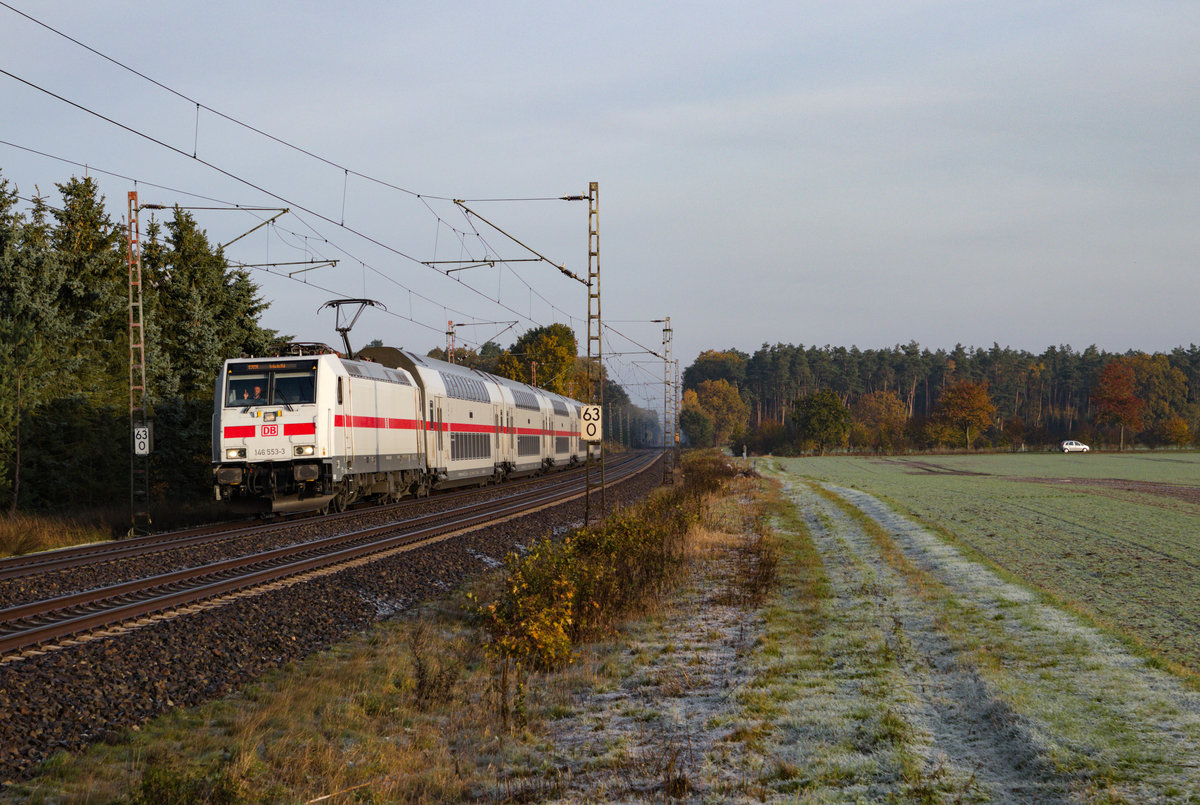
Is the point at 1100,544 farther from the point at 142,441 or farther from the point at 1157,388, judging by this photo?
the point at 1157,388

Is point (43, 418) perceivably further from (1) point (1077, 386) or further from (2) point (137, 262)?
(1) point (1077, 386)

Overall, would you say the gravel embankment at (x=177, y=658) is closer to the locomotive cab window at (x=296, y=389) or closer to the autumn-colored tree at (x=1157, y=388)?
the locomotive cab window at (x=296, y=389)

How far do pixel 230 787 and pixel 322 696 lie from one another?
109 inches

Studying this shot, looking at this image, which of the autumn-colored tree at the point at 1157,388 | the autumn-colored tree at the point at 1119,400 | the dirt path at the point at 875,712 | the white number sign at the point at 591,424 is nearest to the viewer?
the dirt path at the point at 875,712

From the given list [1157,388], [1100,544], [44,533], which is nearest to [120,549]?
[44,533]

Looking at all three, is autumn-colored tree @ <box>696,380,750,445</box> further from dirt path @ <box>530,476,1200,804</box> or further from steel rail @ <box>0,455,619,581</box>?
dirt path @ <box>530,476,1200,804</box>

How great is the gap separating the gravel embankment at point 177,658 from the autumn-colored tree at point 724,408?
5482 inches

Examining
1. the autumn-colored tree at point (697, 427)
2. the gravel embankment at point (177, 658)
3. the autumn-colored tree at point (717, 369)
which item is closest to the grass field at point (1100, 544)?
the gravel embankment at point (177, 658)

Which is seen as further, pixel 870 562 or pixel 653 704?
pixel 870 562

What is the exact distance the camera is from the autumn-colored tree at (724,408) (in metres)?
153

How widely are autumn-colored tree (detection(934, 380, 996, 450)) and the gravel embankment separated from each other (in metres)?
106

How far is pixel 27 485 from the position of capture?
2852 cm

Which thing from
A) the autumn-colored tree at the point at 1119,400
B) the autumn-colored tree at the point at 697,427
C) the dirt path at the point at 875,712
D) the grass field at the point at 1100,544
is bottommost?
the grass field at the point at 1100,544

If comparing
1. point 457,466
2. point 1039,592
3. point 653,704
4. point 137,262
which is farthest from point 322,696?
point 457,466
